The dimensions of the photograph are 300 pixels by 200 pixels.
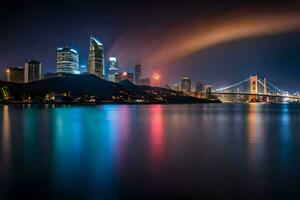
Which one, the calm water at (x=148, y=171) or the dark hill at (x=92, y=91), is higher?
the dark hill at (x=92, y=91)

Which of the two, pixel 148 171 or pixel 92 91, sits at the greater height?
pixel 92 91

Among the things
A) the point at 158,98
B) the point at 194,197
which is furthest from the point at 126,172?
the point at 158,98

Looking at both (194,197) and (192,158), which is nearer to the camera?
(194,197)

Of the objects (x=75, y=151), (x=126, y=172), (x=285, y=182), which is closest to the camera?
(x=285, y=182)

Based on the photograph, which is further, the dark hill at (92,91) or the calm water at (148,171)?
the dark hill at (92,91)

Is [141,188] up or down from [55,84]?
down

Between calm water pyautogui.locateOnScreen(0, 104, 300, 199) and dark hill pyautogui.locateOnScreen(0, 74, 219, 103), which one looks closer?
calm water pyautogui.locateOnScreen(0, 104, 300, 199)

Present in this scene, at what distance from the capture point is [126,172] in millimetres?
11570

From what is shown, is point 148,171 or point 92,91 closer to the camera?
point 148,171

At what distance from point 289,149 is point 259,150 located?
1755 millimetres

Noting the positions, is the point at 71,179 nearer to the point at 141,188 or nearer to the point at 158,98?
the point at 141,188

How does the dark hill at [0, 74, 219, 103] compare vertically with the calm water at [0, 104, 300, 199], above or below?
above

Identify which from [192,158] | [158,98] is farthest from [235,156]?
[158,98]

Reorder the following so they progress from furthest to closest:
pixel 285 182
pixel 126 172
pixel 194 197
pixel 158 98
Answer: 1. pixel 158 98
2. pixel 126 172
3. pixel 285 182
4. pixel 194 197
